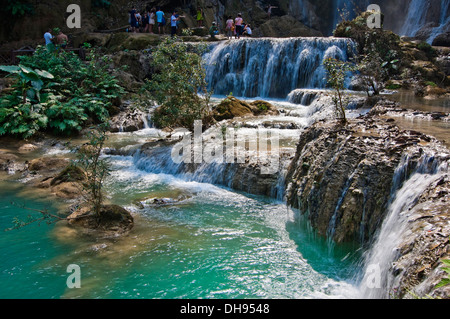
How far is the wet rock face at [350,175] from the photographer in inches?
227

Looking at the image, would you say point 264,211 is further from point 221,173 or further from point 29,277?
point 29,277

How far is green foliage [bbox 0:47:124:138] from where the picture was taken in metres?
13.3

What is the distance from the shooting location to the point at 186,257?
6008mm

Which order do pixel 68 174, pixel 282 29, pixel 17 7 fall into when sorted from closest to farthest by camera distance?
pixel 68 174 → pixel 17 7 → pixel 282 29

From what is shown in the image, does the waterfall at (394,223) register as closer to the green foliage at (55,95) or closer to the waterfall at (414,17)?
the green foliage at (55,95)

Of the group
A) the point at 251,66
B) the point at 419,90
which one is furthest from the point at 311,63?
the point at 419,90

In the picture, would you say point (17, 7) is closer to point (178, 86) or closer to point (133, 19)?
point (133, 19)

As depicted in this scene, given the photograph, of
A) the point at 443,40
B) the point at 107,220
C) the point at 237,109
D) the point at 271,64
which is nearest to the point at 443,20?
the point at 443,40

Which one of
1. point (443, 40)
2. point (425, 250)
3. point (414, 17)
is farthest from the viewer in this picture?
point (414, 17)

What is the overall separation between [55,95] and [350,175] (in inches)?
494

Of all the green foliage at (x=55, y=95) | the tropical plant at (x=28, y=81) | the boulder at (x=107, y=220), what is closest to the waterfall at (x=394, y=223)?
the boulder at (x=107, y=220)

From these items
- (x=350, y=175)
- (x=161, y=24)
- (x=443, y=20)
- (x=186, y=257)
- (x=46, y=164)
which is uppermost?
(x=443, y=20)

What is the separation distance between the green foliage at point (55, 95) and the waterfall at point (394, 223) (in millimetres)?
11299

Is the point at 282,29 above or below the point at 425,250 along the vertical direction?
above
